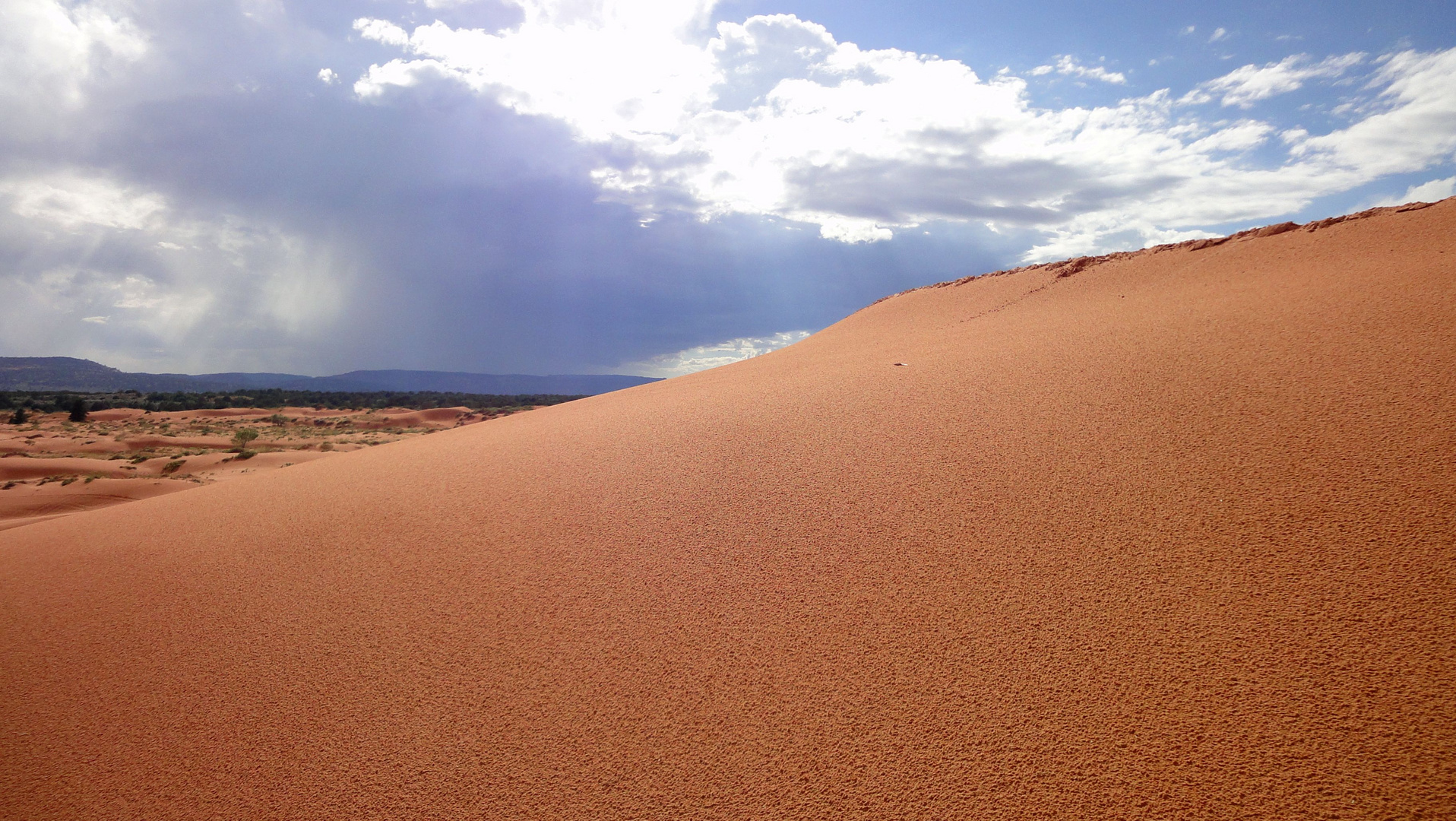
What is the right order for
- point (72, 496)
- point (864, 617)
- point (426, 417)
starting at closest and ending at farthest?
point (864, 617) < point (72, 496) < point (426, 417)

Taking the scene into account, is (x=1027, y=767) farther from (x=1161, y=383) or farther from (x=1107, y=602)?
(x=1161, y=383)

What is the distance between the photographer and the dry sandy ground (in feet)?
50.9

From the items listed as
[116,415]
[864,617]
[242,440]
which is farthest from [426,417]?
[864,617]

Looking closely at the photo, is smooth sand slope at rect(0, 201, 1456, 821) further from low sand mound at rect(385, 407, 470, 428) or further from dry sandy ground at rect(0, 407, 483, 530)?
low sand mound at rect(385, 407, 470, 428)

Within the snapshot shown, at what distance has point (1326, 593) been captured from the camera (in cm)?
352

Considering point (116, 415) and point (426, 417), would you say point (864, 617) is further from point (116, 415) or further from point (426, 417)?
point (116, 415)

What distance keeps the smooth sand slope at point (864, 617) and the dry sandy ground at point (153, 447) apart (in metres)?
9.82

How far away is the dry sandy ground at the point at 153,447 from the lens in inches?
611

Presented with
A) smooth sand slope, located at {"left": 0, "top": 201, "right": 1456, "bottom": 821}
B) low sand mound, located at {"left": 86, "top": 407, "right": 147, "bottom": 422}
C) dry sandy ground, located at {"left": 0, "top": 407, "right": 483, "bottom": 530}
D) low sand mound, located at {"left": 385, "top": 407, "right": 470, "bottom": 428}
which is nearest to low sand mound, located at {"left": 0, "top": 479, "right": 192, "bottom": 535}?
dry sandy ground, located at {"left": 0, "top": 407, "right": 483, "bottom": 530}

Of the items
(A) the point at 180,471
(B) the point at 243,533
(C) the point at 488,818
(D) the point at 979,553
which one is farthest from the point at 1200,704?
(A) the point at 180,471

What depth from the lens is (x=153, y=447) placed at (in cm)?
2608

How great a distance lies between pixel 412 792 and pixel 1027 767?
3103mm

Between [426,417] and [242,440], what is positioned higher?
[426,417]

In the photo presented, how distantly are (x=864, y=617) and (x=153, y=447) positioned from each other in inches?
1251
